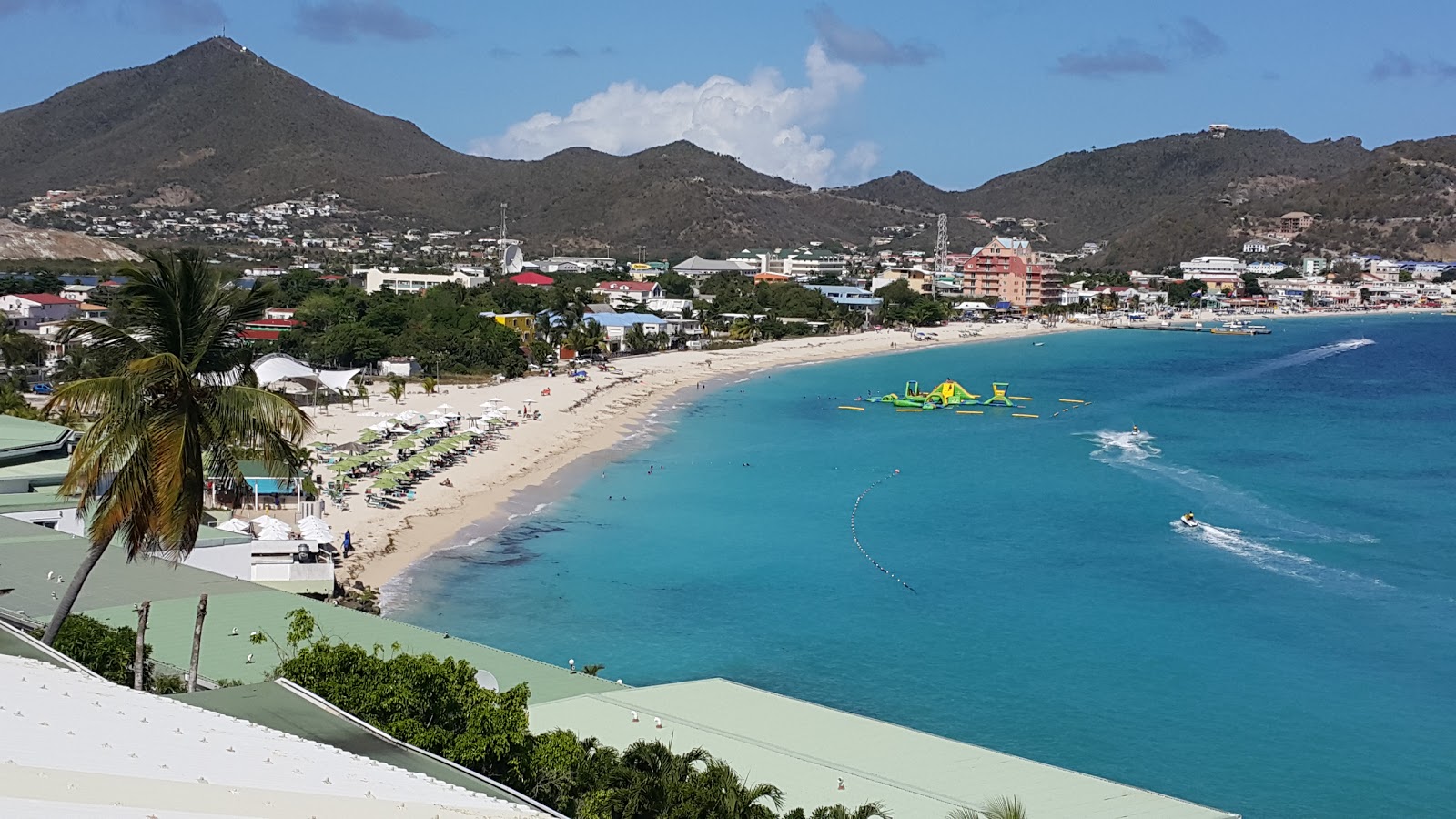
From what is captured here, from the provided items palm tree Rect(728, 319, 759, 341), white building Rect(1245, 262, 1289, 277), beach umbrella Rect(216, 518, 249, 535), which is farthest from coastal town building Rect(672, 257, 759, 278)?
beach umbrella Rect(216, 518, 249, 535)

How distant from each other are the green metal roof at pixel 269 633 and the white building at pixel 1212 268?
177022mm

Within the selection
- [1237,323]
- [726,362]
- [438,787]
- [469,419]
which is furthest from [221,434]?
[1237,323]

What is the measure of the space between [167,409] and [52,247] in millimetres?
120971

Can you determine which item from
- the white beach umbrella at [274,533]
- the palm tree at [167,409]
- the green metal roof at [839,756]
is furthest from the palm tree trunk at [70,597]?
the white beach umbrella at [274,533]

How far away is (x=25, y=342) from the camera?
180 feet

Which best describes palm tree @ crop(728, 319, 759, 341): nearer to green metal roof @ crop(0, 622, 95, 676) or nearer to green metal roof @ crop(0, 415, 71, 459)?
green metal roof @ crop(0, 415, 71, 459)

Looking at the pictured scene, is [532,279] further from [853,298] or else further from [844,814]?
[844,814]

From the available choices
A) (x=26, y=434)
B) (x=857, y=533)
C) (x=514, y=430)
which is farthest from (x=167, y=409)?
(x=514, y=430)

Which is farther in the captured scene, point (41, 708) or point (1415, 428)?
point (1415, 428)

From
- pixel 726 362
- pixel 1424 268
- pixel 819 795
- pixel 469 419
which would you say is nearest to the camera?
pixel 819 795

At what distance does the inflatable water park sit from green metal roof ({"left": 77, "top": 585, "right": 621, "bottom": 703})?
44794 mm

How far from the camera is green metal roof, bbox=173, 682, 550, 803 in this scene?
36.5 ft

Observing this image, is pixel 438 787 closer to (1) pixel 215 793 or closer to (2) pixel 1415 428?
(1) pixel 215 793

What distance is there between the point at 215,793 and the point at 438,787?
1.74 meters
